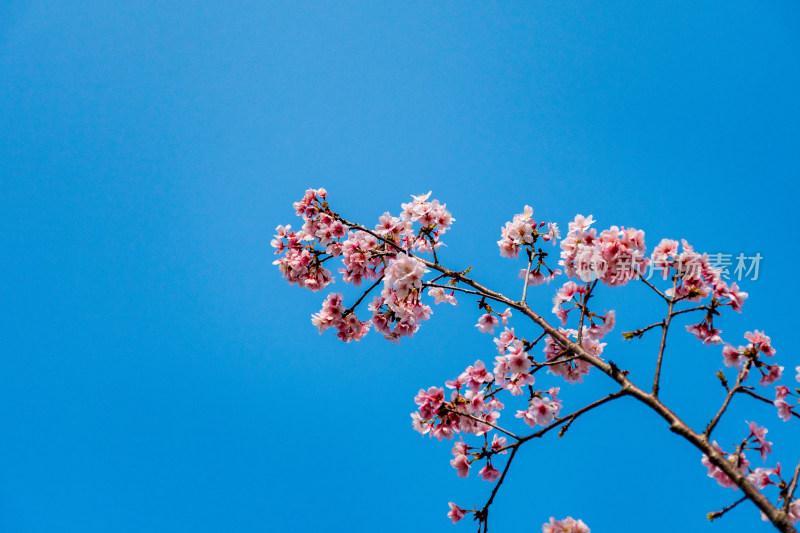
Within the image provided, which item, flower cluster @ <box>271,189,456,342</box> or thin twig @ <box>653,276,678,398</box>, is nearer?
thin twig @ <box>653,276,678,398</box>

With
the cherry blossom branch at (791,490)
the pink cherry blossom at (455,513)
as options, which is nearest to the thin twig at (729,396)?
the cherry blossom branch at (791,490)

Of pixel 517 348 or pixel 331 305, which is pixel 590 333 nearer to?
pixel 517 348

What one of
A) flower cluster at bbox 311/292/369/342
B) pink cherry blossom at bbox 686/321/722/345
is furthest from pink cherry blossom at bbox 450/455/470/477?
pink cherry blossom at bbox 686/321/722/345

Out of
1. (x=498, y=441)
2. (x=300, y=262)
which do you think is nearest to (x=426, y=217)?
(x=300, y=262)

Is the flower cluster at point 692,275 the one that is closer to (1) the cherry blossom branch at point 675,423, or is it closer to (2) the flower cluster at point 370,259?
(1) the cherry blossom branch at point 675,423

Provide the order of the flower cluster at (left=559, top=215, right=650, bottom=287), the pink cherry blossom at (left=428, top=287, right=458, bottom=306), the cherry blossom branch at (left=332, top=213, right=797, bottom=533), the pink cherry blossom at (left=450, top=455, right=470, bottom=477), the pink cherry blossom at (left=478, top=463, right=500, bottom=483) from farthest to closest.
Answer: the pink cherry blossom at (left=428, top=287, right=458, bottom=306) → the pink cherry blossom at (left=478, top=463, right=500, bottom=483) → the pink cherry blossom at (left=450, top=455, right=470, bottom=477) → the flower cluster at (left=559, top=215, right=650, bottom=287) → the cherry blossom branch at (left=332, top=213, right=797, bottom=533)

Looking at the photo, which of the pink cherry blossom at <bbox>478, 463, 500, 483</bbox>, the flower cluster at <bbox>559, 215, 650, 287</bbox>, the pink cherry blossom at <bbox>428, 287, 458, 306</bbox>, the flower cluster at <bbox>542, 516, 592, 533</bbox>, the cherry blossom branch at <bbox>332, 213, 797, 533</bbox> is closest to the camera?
the cherry blossom branch at <bbox>332, 213, 797, 533</bbox>

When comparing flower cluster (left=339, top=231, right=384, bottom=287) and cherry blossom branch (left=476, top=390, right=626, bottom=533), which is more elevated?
flower cluster (left=339, top=231, right=384, bottom=287)

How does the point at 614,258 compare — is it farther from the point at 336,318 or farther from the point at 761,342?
the point at 336,318

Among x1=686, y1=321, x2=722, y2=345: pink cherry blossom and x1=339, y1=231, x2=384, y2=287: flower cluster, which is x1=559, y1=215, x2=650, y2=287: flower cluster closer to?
x1=686, y1=321, x2=722, y2=345: pink cherry blossom

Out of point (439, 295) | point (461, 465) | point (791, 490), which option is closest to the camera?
point (791, 490)

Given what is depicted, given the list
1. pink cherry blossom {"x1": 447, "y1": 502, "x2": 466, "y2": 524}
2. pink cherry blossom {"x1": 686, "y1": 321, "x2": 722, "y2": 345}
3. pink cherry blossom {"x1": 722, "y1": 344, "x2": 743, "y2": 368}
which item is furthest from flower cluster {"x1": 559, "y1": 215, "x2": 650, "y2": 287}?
pink cherry blossom {"x1": 447, "y1": 502, "x2": 466, "y2": 524}

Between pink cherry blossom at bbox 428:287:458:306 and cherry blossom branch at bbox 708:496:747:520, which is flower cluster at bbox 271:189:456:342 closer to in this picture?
pink cherry blossom at bbox 428:287:458:306

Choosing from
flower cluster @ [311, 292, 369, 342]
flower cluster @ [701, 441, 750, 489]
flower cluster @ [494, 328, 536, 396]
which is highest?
flower cluster @ [311, 292, 369, 342]
